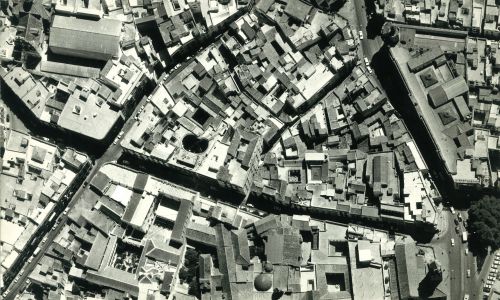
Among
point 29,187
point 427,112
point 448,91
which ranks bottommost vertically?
point 29,187

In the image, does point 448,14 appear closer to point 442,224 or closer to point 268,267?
point 442,224

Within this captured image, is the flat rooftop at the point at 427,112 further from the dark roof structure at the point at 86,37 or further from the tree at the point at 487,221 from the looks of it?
the dark roof structure at the point at 86,37

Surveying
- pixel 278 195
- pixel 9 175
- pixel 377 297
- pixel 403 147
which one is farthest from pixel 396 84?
pixel 9 175

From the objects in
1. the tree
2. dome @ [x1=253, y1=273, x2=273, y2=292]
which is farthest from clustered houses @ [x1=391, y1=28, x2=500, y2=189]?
dome @ [x1=253, y1=273, x2=273, y2=292]

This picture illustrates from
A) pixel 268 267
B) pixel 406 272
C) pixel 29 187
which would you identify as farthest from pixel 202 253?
pixel 406 272

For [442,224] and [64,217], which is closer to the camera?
[442,224]

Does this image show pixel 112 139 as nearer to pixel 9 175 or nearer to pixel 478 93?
pixel 9 175

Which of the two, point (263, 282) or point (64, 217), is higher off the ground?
point (64, 217)
